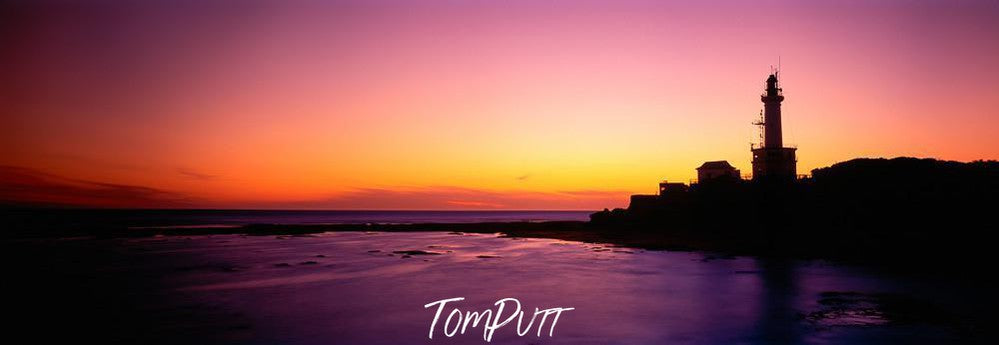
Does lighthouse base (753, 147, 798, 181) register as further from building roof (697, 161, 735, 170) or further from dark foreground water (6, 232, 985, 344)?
dark foreground water (6, 232, 985, 344)

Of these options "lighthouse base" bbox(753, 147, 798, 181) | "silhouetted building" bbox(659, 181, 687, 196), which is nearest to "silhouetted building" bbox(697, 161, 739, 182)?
"silhouetted building" bbox(659, 181, 687, 196)

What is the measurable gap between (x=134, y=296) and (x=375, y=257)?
15.0 meters

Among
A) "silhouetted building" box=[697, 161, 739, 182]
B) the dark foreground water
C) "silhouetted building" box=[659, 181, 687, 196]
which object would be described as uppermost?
"silhouetted building" box=[697, 161, 739, 182]

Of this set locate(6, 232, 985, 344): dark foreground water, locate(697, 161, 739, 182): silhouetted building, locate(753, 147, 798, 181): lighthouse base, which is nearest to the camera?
locate(6, 232, 985, 344): dark foreground water

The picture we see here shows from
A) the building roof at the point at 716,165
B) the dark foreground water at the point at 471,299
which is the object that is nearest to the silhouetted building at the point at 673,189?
the building roof at the point at 716,165

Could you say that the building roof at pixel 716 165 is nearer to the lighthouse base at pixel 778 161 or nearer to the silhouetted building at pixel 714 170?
the silhouetted building at pixel 714 170

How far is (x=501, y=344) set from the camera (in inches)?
490

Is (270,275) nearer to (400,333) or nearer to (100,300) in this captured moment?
(100,300)

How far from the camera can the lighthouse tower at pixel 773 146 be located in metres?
55.3

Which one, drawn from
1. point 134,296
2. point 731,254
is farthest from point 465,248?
point 134,296

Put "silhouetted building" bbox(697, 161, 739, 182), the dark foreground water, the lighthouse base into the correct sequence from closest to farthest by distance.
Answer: the dark foreground water < the lighthouse base < "silhouetted building" bbox(697, 161, 739, 182)

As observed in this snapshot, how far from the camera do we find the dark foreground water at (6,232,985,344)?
43.7ft

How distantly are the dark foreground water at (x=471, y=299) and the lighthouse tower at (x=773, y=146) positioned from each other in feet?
98.5

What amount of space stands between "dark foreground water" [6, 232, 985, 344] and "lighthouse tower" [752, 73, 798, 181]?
3002cm
